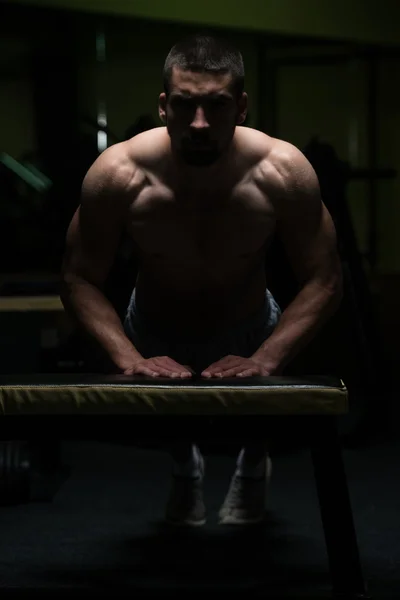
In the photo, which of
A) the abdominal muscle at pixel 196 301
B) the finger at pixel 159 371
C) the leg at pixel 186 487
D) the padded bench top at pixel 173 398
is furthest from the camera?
the leg at pixel 186 487

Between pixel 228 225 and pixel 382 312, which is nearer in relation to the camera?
pixel 228 225

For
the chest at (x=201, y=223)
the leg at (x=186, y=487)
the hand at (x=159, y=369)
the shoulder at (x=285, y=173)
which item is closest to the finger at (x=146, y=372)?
the hand at (x=159, y=369)

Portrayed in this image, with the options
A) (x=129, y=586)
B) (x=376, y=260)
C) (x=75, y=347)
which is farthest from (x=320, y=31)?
(x=129, y=586)

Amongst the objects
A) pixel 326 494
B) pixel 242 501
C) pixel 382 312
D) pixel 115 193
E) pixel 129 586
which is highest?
pixel 115 193

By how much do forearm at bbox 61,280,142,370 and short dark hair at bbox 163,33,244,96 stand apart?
17.1 inches

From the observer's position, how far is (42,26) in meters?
3.98

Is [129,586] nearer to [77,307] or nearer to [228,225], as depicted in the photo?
[77,307]

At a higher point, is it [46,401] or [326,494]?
[46,401]

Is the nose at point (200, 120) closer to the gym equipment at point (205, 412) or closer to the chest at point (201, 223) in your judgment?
the chest at point (201, 223)

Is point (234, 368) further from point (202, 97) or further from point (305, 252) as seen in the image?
point (202, 97)

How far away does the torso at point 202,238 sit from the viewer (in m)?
2.21

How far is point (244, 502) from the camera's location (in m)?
2.60

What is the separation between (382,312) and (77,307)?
7.91ft

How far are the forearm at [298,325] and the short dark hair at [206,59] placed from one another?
43 cm
